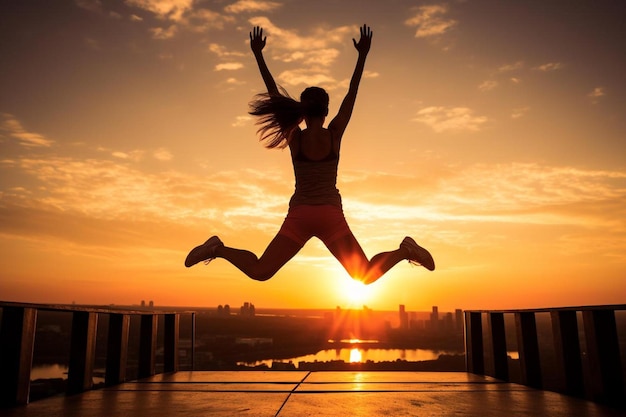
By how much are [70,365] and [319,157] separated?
129 inches

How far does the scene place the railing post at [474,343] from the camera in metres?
7.24

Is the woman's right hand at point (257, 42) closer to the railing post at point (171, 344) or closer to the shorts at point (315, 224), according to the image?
the shorts at point (315, 224)

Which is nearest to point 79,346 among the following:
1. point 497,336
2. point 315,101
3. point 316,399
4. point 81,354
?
point 81,354

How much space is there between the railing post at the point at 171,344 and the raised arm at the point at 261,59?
4.78 metres

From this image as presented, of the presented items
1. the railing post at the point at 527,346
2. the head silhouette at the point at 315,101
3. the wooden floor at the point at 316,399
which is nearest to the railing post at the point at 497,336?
the wooden floor at the point at 316,399

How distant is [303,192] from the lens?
4.00 meters

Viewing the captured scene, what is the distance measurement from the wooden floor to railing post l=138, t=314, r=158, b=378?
0.70 m

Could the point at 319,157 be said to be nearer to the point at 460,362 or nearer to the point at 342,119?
the point at 342,119

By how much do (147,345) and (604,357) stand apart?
5.45 meters

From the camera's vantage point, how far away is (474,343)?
736cm

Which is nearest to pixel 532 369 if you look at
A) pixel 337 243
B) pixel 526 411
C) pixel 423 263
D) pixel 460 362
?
pixel 526 411

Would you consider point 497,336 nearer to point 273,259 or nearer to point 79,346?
point 273,259

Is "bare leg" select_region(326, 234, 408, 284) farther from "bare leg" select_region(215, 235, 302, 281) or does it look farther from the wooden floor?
the wooden floor

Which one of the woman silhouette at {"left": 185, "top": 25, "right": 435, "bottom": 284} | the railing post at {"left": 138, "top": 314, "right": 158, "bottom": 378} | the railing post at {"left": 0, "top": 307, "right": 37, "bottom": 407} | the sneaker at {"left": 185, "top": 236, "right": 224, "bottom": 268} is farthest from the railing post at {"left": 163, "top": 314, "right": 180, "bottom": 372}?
the woman silhouette at {"left": 185, "top": 25, "right": 435, "bottom": 284}
